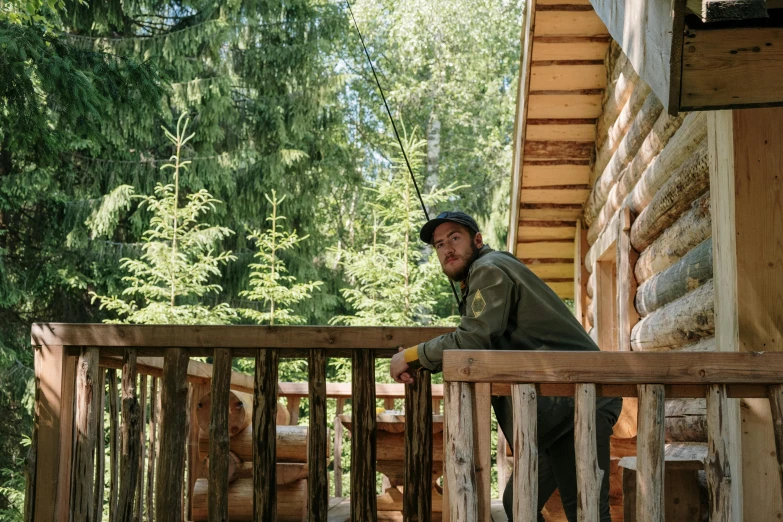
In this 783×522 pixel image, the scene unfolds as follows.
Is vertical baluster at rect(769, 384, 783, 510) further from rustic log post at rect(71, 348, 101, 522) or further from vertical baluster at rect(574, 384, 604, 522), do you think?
rustic log post at rect(71, 348, 101, 522)

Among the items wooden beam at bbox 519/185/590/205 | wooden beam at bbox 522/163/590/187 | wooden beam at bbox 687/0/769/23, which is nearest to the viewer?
wooden beam at bbox 687/0/769/23

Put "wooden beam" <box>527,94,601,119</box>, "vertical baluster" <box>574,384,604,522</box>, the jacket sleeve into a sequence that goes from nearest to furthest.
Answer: "vertical baluster" <box>574,384,604,522</box> < the jacket sleeve < "wooden beam" <box>527,94,601,119</box>

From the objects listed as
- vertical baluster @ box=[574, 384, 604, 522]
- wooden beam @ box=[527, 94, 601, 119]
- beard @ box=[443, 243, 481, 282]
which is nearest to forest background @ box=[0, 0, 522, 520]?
wooden beam @ box=[527, 94, 601, 119]

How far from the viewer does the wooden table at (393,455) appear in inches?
226

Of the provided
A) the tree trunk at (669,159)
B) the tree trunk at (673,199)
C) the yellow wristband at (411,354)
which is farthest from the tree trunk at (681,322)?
the yellow wristband at (411,354)

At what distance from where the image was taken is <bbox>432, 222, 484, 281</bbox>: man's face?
12.7ft

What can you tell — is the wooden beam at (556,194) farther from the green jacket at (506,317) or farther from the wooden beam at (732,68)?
the wooden beam at (732,68)

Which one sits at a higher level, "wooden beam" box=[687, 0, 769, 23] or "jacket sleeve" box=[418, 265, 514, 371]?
"wooden beam" box=[687, 0, 769, 23]

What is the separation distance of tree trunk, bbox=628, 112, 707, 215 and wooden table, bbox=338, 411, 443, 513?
2053 mm

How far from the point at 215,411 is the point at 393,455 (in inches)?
87.7

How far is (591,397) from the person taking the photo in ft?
9.44

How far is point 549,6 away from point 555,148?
5.61 ft

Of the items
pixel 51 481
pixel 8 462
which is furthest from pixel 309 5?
pixel 51 481

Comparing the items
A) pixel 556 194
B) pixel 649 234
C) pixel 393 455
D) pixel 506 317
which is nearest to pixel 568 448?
pixel 506 317
